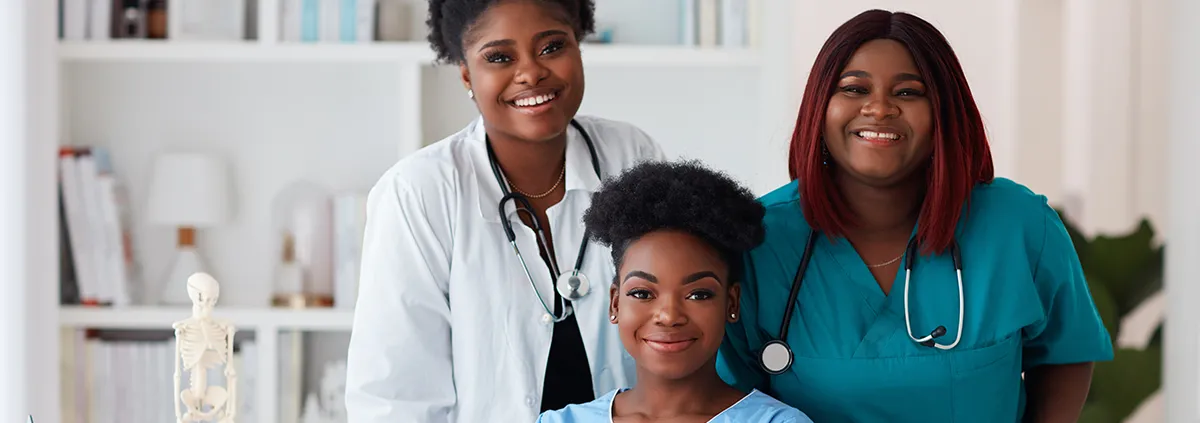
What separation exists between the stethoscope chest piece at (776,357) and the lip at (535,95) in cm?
48

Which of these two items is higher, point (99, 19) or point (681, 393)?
point (99, 19)

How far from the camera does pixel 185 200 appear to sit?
3031 millimetres

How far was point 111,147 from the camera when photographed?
3.16 m

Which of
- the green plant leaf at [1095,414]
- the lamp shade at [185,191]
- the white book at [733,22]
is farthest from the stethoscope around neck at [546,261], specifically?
the green plant leaf at [1095,414]

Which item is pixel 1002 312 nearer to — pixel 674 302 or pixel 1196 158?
pixel 674 302

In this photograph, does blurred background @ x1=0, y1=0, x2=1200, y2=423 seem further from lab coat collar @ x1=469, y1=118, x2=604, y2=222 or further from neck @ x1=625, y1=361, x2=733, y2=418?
neck @ x1=625, y1=361, x2=733, y2=418

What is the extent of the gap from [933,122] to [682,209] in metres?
0.34

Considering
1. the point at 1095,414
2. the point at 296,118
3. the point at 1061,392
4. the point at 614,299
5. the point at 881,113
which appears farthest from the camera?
the point at 296,118

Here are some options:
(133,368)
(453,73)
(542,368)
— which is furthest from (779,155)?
(133,368)

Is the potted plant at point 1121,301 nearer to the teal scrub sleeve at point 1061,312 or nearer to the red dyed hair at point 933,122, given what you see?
the teal scrub sleeve at point 1061,312

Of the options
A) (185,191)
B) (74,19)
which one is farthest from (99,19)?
(185,191)

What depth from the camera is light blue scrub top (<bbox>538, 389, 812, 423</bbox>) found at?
4.75ft

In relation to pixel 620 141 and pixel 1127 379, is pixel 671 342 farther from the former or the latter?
pixel 1127 379

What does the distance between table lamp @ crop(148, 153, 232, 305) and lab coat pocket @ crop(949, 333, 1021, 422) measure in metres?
2.15
